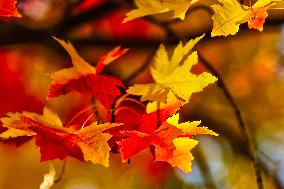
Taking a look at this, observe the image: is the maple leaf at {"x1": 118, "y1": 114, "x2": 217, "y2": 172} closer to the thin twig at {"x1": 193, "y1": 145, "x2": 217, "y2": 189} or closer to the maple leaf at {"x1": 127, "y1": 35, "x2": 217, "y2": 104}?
the maple leaf at {"x1": 127, "y1": 35, "x2": 217, "y2": 104}

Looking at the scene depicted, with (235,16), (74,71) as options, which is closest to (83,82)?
(74,71)

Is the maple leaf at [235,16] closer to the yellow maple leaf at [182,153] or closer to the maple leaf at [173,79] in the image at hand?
the maple leaf at [173,79]

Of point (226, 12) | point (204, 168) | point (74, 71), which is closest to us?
point (226, 12)

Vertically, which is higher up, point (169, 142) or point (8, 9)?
point (8, 9)

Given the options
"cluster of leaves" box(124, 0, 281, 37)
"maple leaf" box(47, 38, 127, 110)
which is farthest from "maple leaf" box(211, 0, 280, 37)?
"maple leaf" box(47, 38, 127, 110)

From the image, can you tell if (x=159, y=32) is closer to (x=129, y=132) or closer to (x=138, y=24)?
(x=138, y=24)

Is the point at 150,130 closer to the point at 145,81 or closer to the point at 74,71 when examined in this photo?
the point at 74,71
